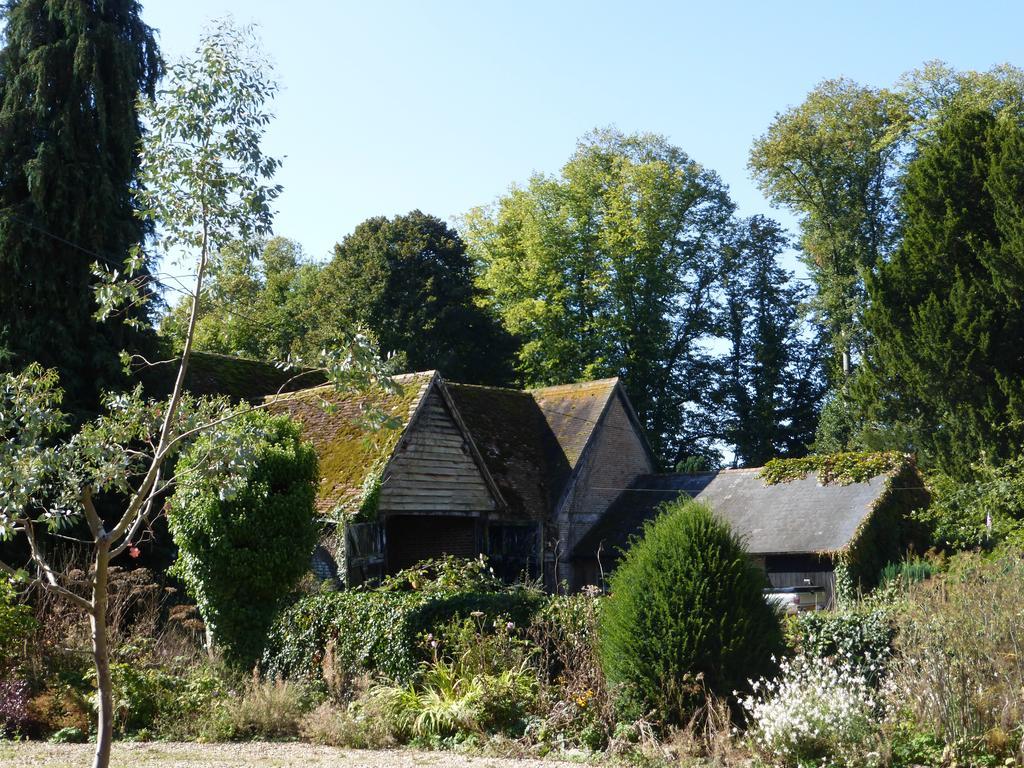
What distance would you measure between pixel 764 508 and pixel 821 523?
186 centimetres

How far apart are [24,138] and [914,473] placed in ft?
66.7

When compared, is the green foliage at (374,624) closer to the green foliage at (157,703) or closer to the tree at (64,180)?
the green foliage at (157,703)

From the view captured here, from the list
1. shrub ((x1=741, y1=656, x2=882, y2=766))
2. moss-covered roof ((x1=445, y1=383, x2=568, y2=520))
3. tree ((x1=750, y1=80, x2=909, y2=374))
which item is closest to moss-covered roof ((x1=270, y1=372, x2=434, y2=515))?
moss-covered roof ((x1=445, y1=383, x2=568, y2=520))

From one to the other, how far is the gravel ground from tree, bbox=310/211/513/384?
2528 centimetres

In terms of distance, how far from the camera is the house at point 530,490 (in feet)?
61.4

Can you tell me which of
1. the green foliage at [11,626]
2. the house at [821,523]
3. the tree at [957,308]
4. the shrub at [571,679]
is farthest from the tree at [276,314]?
the tree at [957,308]

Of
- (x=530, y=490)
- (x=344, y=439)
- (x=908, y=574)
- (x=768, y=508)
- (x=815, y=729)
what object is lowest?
(x=815, y=729)

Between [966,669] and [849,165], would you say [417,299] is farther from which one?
[966,669]

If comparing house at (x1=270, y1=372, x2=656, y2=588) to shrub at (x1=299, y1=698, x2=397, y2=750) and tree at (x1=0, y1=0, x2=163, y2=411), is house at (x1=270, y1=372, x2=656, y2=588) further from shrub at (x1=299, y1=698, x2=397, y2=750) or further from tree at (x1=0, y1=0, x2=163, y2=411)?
tree at (x1=0, y1=0, x2=163, y2=411)

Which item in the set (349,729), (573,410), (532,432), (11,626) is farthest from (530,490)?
(349,729)

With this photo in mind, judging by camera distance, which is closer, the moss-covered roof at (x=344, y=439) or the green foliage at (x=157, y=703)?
the green foliage at (x=157, y=703)

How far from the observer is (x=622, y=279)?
3984cm

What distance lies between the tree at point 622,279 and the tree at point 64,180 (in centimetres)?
2116

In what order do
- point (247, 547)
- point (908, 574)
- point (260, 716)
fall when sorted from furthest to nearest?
point (247, 547)
point (908, 574)
point (260, 716)
